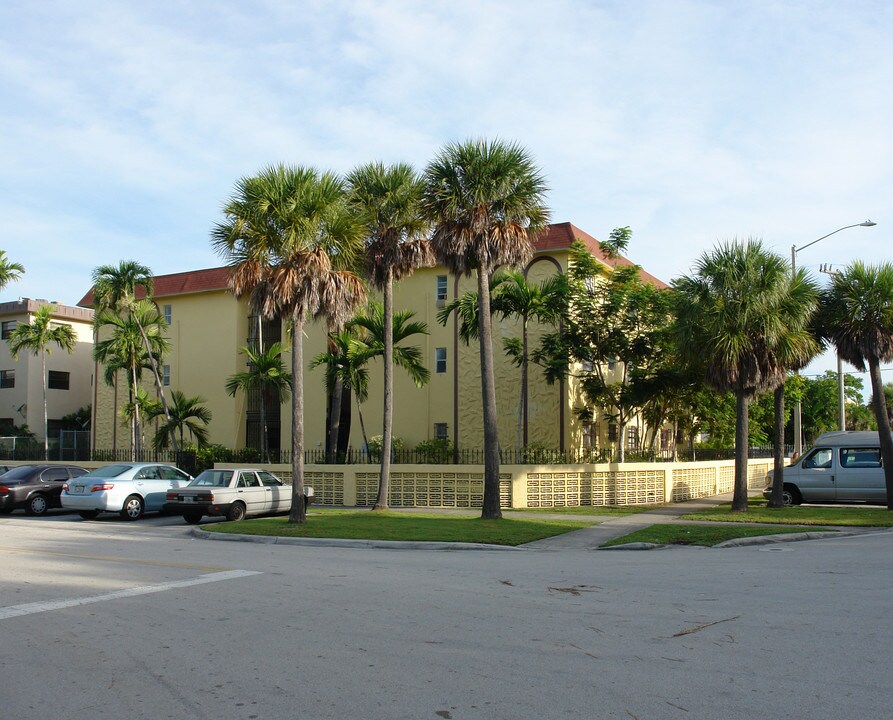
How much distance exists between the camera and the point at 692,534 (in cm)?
1689

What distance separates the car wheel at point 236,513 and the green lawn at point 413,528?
70 cm

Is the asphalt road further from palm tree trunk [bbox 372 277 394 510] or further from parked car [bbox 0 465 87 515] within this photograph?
parked car [bbox 0 465 87 515]

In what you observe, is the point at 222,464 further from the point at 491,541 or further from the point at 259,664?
the point at 259,664

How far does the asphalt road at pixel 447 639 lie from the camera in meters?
5.85

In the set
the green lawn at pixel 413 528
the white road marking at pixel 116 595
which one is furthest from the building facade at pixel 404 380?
the white road marking at pixel 116 595

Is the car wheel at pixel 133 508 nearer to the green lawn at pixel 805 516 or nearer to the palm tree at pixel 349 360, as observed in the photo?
the palm tree at pixel 349 360

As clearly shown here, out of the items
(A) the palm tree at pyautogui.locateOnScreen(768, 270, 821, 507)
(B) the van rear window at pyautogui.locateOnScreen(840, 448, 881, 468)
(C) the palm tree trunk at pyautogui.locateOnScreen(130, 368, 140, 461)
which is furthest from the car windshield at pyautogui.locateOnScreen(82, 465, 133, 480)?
(B) the van rear window at pyautogui.locateOnScreen(840, 448, 881, 468)

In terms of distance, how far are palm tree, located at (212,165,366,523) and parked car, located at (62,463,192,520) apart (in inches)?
237

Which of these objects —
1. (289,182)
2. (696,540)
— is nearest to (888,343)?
(696,540)

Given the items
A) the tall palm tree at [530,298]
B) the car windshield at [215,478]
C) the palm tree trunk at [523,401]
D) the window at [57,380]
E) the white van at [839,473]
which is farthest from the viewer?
the window at [57,380]

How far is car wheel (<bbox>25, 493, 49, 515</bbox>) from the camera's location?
2447 cm

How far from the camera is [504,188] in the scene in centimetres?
2041

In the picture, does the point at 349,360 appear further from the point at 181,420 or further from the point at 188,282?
the point at 188,282

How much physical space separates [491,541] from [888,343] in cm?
1355
